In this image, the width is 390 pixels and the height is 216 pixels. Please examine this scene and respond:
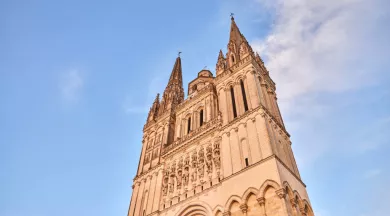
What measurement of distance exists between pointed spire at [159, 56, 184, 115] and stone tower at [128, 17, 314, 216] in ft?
2.92

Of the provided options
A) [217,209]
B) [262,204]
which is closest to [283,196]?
[262,204]

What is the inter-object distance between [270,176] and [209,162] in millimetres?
4706

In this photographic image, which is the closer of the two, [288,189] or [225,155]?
[288,189]

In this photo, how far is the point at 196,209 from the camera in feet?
53.4

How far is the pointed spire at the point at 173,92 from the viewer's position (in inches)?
1076

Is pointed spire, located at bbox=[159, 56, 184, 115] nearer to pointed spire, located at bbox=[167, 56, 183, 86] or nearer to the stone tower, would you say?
pointed spire, located at bbox=[167, 56, 183, 86]

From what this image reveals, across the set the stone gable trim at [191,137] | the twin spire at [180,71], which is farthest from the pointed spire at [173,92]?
the stone gable trim at [191,137]

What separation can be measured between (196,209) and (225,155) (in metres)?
3.35

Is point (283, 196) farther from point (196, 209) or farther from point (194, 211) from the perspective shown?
point (194, 211)

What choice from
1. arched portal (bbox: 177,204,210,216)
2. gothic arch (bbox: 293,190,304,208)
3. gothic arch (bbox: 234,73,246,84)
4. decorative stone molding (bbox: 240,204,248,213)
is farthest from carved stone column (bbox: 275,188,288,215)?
gothic arch (bbox: 234,73,246,84)

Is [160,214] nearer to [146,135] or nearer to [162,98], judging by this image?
[146,135]

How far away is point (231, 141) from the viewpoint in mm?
17359

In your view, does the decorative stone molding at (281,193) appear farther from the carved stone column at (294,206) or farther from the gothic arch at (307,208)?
the gothic arch at (307,208)

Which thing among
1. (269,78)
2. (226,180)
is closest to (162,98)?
(269,78)
